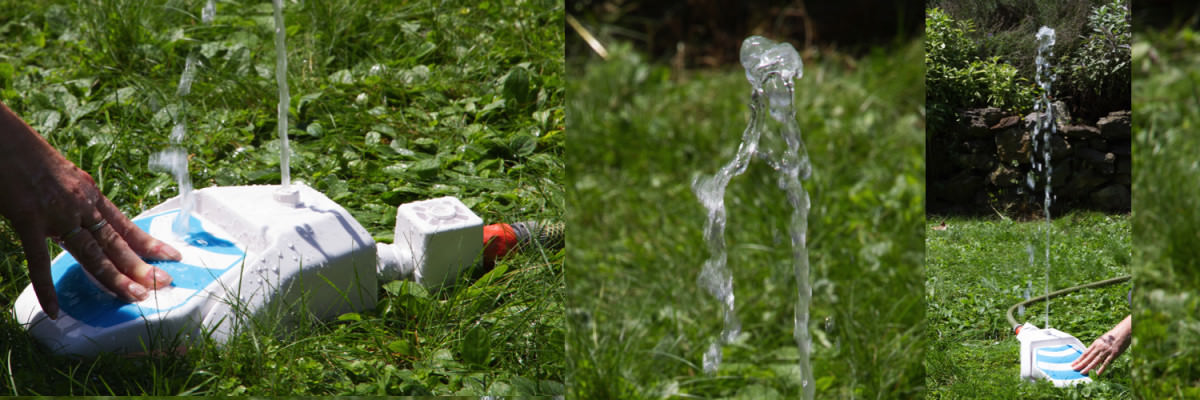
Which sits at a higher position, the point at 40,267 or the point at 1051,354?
the point at 40,267

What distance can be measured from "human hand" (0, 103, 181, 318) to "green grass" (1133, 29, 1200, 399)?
55.1 inches

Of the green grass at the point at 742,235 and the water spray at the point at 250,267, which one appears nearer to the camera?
the water spray at the point at 250,267

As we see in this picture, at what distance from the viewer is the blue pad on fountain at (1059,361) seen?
136cm

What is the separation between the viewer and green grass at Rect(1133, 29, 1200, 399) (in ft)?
4.22

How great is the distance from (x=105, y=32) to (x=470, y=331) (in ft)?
5.25

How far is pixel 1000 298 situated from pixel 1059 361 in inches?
4.6

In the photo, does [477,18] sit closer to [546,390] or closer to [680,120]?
[680,120]

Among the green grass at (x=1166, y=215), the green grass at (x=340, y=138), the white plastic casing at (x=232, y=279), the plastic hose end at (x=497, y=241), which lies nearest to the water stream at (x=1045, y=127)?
the green grass at (x=1166, y=215)

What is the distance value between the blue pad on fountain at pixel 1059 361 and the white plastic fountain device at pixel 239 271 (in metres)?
0.91

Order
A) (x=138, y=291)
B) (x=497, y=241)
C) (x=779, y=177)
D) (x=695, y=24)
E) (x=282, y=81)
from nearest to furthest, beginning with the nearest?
(x=138, y=291) → (x=282, y=81) → (x=497, y=241) → (x=779, y=177) → (x=695, y=24)

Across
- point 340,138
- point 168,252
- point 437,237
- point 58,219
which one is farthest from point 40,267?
point 340,138

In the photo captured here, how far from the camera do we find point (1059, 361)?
53.5 inches

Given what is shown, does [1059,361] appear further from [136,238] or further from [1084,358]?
[136,238]

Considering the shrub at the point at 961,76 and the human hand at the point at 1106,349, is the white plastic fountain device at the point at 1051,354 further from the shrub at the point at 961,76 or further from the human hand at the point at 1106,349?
the shrub at the point at 961,76
